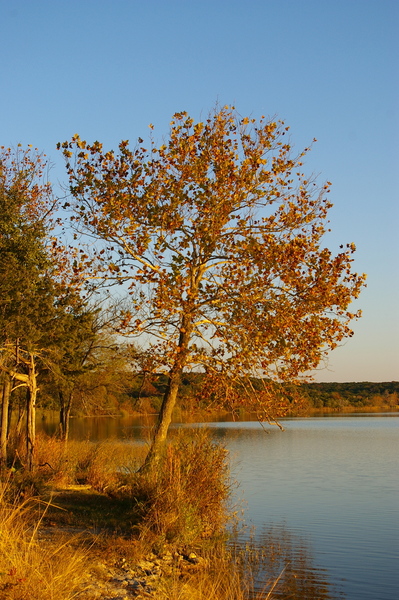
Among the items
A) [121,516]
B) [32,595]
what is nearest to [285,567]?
[121,516]

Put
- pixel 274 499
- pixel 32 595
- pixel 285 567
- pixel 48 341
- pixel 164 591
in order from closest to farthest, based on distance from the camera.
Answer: pixel 32 595 < pixel 164 591 < pixel 285 567 < pixel 48 341 < pixel 274 499

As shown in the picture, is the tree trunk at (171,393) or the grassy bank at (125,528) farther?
the tree trunk at (171,393)

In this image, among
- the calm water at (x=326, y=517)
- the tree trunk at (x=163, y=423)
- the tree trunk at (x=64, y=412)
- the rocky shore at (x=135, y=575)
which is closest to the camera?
the rocky shore at (x=135, y=575)

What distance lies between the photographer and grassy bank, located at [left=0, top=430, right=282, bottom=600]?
754 centimetres

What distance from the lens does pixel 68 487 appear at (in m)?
15.2

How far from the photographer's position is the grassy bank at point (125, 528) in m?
7.54

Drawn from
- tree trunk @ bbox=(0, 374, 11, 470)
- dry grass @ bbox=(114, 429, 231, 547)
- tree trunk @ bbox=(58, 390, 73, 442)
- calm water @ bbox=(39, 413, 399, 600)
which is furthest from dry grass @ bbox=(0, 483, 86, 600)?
tree trunk @ bbox=(58, 390, 73, 442)

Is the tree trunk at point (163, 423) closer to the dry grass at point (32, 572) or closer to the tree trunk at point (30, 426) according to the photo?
the tree trunk at point (30, 426)

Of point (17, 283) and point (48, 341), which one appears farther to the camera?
point (48, 341)

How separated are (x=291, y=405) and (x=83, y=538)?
20.8ft

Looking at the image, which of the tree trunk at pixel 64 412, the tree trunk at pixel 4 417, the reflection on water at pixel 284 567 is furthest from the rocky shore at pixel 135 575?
the tree trunk at pixel 64 412

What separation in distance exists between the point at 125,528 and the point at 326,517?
8.08 m

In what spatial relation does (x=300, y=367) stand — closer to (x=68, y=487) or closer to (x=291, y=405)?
(x=291, y=405)

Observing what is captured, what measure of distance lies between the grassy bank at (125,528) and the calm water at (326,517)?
1.14 metres
